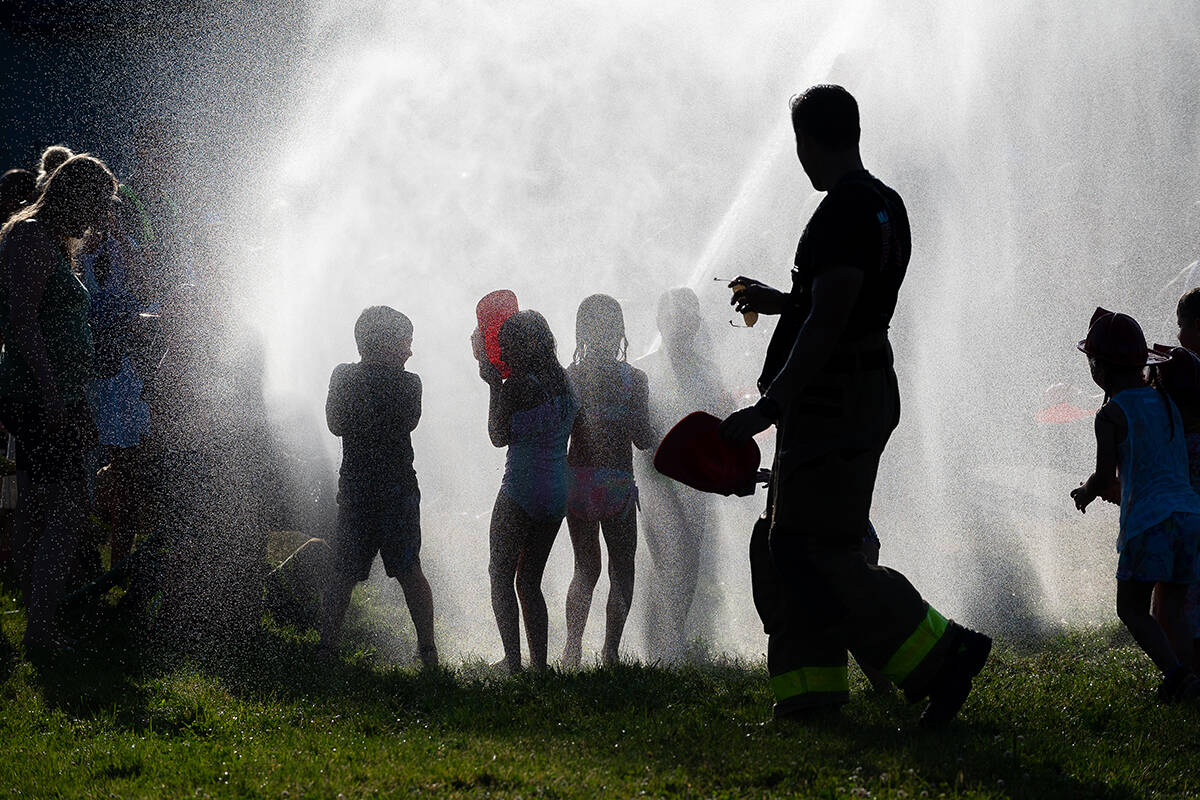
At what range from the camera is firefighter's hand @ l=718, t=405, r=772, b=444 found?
138 inches

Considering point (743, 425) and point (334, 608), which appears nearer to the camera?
point (743, 425)

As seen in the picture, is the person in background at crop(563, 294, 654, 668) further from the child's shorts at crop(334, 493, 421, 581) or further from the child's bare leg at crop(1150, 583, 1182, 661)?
the child's bare leg at crop(1150, 583, 1182, 661)

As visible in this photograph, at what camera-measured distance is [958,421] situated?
8711 millimetres

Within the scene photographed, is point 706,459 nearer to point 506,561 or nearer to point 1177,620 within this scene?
point 506,561

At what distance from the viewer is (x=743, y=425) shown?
352cm

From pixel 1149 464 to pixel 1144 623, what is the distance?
0.63 meters

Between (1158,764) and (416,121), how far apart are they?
846 centimetres

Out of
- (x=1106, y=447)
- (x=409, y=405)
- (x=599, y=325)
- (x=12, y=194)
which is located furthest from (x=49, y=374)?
(x=1106, y=447)

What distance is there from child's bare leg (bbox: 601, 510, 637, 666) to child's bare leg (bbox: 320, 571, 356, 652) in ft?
4.28

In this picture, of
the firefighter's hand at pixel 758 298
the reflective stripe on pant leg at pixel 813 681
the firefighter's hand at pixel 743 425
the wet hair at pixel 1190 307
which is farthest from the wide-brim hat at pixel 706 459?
the wet hair at pixel 1190 307

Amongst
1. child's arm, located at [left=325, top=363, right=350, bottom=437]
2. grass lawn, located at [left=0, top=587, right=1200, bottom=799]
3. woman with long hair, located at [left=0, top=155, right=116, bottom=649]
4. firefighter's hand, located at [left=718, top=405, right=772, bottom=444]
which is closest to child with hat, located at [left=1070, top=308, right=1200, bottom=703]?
grass lawn, located at [left=0, top=587, right=1200, bottom=799]

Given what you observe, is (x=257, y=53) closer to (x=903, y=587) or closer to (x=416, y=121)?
(x=416, y=121)

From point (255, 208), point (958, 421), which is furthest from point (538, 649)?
point (255, 208)

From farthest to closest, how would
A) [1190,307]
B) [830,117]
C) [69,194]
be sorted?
[1190,307] < [69,194] < [830,117]
